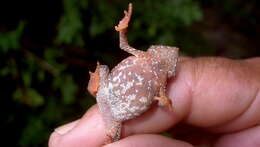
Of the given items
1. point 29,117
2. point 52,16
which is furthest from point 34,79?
point 52,16

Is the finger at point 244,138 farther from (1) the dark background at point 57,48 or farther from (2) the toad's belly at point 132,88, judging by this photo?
(1) the dark background at point 57,48

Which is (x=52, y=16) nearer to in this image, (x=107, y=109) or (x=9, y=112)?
(x=9, y=112)

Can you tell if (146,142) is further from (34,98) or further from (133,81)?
(34,98)

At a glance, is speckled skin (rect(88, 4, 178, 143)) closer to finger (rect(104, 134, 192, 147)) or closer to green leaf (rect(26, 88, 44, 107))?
finger (rect(104, 134, 192, 147))

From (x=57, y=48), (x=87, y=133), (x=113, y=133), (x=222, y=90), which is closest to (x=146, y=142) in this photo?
(x=113, y=133)

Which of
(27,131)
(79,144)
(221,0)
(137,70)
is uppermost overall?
(221,0)

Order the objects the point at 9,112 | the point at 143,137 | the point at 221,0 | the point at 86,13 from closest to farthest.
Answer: the point at 143,137
the point at 9,112
the point at 86,13
the point at 221,0

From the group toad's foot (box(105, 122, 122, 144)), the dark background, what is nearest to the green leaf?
the dark background
